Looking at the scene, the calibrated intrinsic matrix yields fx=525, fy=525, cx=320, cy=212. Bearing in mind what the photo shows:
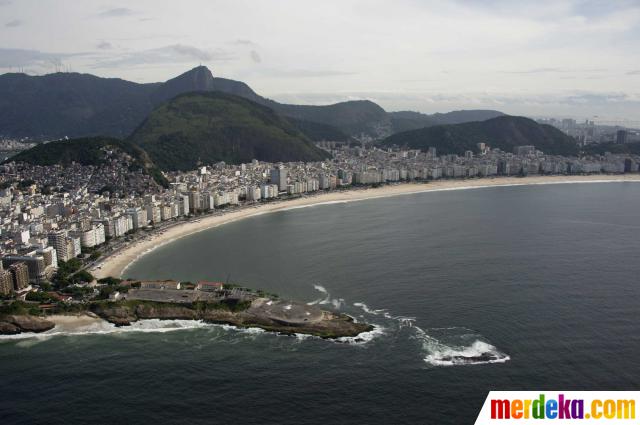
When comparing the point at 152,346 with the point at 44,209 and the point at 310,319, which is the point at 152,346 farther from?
the point at 44,209

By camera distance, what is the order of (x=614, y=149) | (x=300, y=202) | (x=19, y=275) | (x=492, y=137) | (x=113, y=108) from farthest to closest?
(x=113, y=108) → (x=492, y=137) → (x=614, y=149) → (x=300, y=202) → (x=19, y=275)

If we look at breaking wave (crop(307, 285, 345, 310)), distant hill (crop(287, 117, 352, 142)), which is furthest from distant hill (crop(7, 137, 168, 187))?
distant hill (crop(287, 117, 352, 142))

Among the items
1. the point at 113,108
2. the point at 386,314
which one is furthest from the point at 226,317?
the point at 113,108

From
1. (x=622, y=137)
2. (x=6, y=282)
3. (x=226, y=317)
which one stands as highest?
(x=622, y=137)

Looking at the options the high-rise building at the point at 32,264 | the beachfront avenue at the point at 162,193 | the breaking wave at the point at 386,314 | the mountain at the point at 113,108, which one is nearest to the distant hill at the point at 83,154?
the beachfront avenue at the point at 162,193

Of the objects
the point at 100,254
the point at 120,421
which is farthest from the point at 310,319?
the point at 100,254

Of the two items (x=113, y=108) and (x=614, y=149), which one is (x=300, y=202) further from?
(x=113, y=108)

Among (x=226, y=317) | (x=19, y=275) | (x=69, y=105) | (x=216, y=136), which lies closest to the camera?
(x=226, y=317)
